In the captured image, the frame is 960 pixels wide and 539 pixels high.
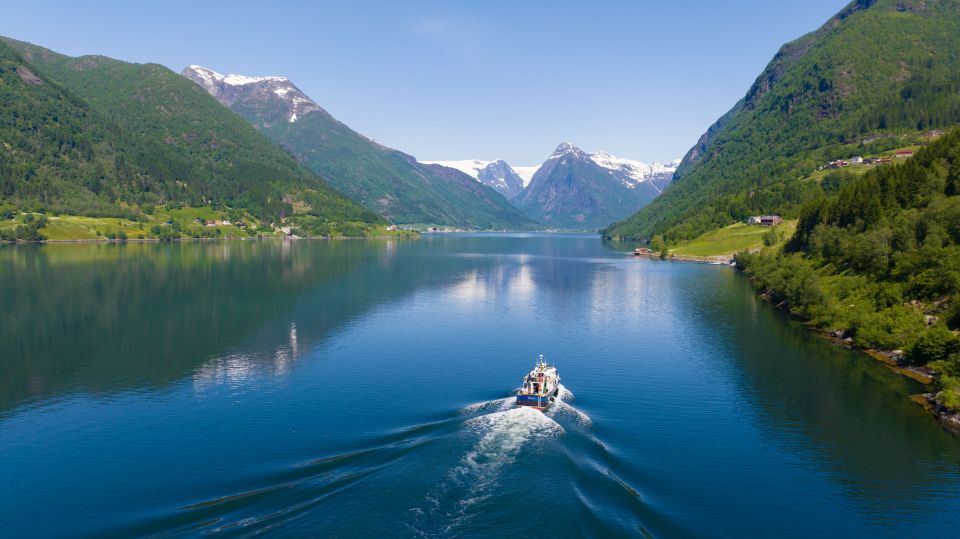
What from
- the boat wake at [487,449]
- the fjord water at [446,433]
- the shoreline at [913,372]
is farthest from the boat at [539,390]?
the shoreline at [913,372]

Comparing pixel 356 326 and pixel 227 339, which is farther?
pixel 356 326

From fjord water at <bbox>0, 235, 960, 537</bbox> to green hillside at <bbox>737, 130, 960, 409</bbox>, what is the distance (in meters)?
6.76

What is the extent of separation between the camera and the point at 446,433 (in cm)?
5756

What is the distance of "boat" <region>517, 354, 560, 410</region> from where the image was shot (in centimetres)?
6481

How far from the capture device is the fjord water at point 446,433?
43.1 metres

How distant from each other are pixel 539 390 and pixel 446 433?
14030 mm

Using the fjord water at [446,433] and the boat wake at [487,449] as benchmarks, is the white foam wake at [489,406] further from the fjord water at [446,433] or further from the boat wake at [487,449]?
the fjord water at [446,433]

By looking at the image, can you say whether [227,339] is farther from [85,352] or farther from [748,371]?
[748,371]

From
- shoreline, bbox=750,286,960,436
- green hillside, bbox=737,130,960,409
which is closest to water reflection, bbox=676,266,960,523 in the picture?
shoreline, bbox=750,286,960,436

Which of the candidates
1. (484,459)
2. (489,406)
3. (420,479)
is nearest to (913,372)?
(489,406)

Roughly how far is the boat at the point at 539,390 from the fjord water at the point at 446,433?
156 cm

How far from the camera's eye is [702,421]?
65625 millimetres

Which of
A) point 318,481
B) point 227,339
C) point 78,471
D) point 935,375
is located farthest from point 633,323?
point 78,471

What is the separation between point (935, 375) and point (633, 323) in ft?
182
